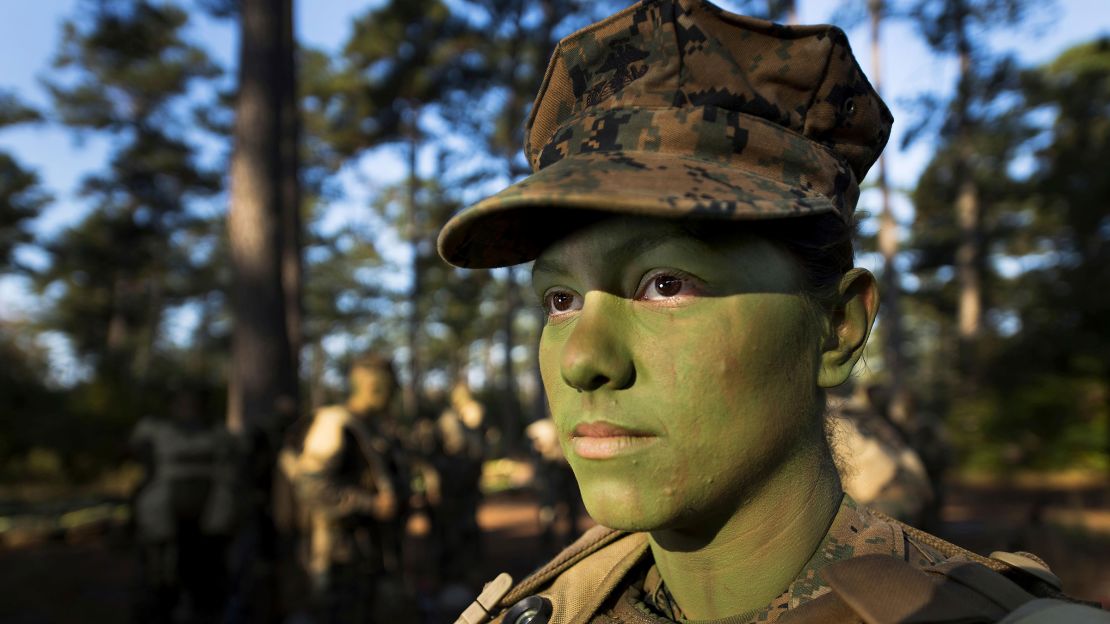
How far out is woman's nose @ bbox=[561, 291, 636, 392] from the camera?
1.18m

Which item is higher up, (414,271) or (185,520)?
(414,271)

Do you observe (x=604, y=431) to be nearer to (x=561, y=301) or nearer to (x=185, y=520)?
(x=561, y=301)

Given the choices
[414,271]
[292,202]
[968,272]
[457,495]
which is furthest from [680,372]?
[968,272]

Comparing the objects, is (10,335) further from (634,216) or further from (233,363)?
(634,216)

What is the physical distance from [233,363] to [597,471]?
24.1ft

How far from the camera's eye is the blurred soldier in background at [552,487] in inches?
408

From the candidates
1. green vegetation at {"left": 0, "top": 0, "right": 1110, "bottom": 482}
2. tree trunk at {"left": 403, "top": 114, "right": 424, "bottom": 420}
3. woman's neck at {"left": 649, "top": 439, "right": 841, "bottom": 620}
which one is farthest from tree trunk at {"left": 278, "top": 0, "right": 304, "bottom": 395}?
woman's neck at {"left": 649, "top": 439, "right": 841, "bottom": 620}

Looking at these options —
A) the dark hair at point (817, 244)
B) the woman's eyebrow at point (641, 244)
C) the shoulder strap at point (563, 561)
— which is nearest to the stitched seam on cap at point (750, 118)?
the dark hair at point (817, 244)

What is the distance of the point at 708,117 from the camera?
1272 mm

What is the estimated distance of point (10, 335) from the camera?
3456 centimetres

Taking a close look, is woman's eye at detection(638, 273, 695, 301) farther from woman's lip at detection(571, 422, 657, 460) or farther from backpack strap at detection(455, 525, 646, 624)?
backpack strap at detection(455, 525, 646, 624)

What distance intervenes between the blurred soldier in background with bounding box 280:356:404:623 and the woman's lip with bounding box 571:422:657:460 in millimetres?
4765

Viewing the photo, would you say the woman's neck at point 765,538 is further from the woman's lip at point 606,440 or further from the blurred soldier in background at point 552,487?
the blurred soldier in background at point 552,487

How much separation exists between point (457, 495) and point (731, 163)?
883 centimetres
